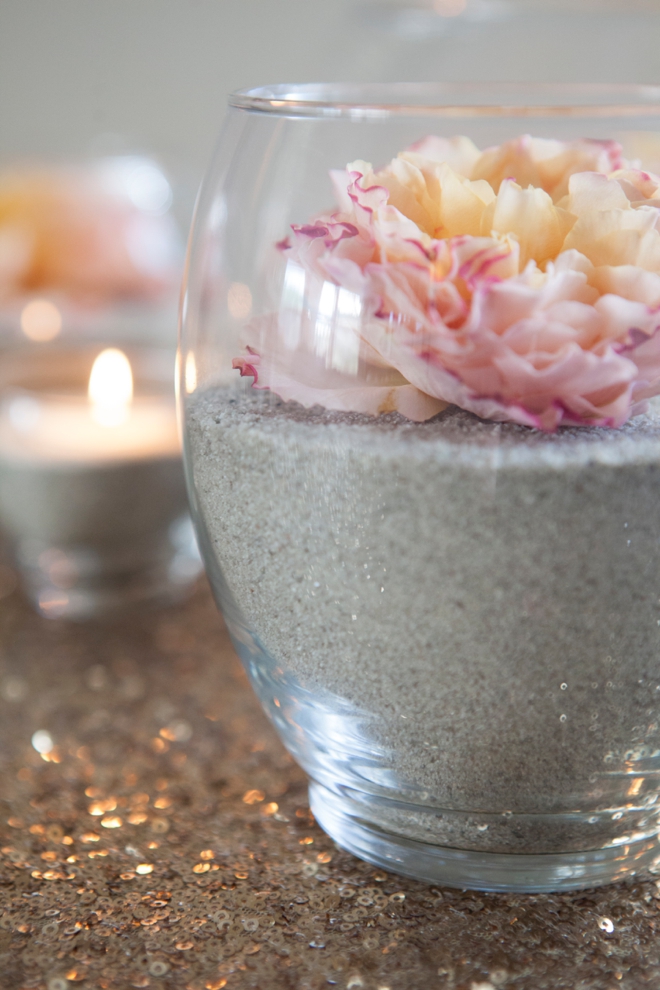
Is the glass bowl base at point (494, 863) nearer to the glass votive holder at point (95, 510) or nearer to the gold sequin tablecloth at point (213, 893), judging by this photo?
the gold sequin tablecloth at point (213, 893)

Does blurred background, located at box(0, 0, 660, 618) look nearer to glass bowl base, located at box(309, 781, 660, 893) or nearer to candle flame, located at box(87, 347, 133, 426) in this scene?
candle flame, located at box(87, 347, 133, 426)

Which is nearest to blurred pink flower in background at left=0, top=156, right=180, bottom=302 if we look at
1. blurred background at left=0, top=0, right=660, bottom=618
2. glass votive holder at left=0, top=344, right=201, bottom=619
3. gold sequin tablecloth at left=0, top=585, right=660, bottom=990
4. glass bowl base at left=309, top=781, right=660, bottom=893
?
blurred background at left=0, top=0, right=660, bottom=618

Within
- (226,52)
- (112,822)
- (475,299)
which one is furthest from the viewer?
(226,52)

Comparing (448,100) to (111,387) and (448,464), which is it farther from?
(111,387)

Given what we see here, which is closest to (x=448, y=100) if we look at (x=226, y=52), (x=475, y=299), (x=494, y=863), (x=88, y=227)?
(x=475, y=299)

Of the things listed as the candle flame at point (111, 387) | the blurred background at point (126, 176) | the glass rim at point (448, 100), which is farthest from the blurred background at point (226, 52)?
the glass rim at point (448, 100)

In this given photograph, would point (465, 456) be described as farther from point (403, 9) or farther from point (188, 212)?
point (403, 9)
